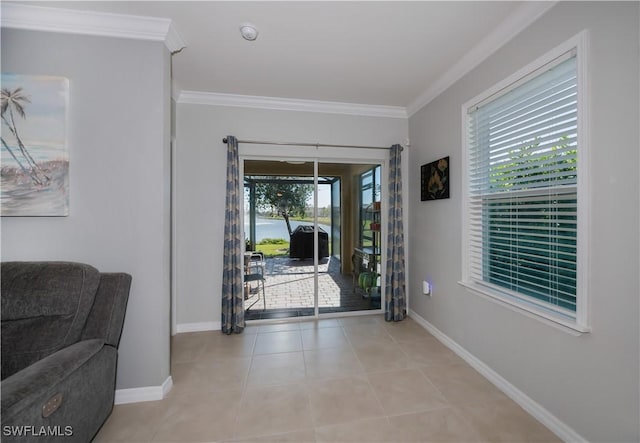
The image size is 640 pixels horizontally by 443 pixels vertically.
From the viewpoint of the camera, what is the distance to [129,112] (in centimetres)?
185

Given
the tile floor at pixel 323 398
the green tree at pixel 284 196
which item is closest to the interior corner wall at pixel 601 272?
the tile floor at pixel 323 398

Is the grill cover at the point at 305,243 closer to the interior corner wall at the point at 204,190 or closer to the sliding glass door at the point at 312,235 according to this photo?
the sliding glass door at the point at 312,235

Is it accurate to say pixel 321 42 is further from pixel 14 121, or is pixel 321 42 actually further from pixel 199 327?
pixel 199 327

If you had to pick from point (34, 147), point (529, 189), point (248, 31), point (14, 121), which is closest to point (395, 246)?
point (529, 189)

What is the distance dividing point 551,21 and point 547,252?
143 centimetres

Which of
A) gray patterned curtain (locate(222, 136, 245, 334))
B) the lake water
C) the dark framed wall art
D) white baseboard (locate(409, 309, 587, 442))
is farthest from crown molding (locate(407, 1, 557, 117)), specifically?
white baseboard (locate(409, 309, 587, 442))

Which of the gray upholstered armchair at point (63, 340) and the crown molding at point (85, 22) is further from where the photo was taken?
the crown molding at point (85, 22)

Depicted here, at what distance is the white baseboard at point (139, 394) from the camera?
6.09 feet

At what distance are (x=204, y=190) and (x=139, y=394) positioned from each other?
197 centimetres

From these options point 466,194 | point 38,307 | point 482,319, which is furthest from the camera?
point 466,194

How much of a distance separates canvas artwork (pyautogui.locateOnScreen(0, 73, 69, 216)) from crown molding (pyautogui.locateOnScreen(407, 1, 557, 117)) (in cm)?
306

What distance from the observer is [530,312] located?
1728mm

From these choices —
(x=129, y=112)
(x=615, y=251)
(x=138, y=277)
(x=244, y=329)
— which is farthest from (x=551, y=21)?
(x=244, y=329)

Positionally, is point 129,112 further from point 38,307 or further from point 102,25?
point 38,307
